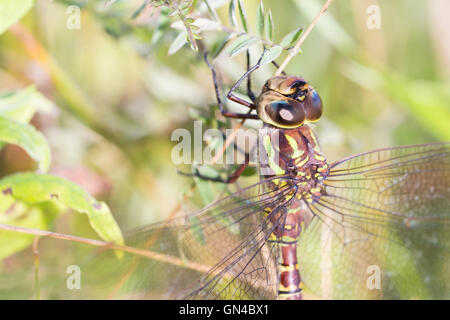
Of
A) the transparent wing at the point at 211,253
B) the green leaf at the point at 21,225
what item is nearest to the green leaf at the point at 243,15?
the transparent wing at the point at 211,253

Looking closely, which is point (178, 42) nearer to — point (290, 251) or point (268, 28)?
point (268, 28)

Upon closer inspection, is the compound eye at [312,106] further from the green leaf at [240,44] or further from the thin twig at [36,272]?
the thin twig at [36,272]

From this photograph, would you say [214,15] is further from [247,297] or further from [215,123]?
[247,297]

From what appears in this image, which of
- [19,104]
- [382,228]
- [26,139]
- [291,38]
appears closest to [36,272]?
[26,139]

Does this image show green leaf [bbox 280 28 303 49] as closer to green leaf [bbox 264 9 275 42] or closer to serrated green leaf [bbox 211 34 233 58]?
green leaf [bbox 264 9 275 42]

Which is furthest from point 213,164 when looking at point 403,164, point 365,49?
point 365,49

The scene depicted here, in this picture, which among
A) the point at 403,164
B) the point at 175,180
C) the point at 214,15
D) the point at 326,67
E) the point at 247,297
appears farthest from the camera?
the point at 326,67
